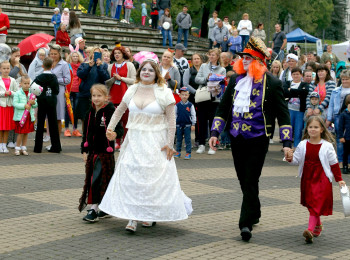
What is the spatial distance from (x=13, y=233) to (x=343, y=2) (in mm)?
101145

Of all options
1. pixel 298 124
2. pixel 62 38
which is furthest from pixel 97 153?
pixel 62 38

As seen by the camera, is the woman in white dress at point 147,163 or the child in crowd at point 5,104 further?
the child in crowd at point 5,104

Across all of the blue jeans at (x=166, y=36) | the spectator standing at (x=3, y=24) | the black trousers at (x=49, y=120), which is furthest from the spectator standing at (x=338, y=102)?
the blue jeans at (x=166, y=36)

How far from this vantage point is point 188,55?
2927 cm

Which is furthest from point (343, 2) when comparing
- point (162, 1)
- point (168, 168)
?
point (168, 168)

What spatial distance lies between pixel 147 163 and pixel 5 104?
6579mm

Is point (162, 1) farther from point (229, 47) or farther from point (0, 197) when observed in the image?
point (0, 197)

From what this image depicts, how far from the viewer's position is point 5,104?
13680mm

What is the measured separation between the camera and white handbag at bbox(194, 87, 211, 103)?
15250 millimetres

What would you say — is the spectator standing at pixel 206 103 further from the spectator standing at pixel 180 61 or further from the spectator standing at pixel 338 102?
the spectator standing at pixel 338 102

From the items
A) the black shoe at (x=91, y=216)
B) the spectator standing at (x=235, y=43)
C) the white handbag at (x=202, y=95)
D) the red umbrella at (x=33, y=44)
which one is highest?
the spectator standing at (x=235, y=43)

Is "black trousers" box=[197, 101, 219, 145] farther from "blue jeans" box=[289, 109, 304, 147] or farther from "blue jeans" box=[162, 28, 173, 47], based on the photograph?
"blue jeans" box=[162, 28, 173, 47]

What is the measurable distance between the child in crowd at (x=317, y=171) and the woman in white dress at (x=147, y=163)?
4.29ft

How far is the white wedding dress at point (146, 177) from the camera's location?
7699 millimetres
